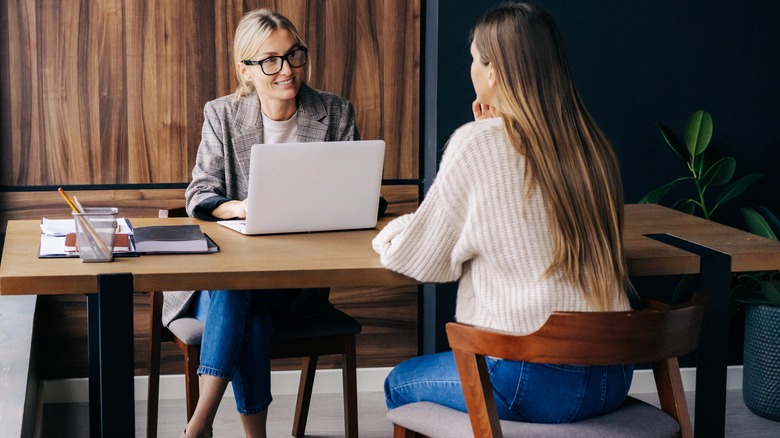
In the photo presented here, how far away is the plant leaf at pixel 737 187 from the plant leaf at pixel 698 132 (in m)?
0.18

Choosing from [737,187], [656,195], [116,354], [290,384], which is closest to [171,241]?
[116,354]

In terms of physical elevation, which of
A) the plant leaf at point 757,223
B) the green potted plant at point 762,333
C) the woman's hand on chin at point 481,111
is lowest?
the green potted plant at point 762,333

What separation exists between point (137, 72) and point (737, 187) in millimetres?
2219

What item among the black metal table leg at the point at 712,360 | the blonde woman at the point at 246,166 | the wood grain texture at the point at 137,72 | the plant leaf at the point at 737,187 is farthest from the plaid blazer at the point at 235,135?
the plant leaf at the point at 737,187

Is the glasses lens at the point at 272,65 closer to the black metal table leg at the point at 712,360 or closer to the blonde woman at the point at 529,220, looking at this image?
the blonde woman at the point at 529,220

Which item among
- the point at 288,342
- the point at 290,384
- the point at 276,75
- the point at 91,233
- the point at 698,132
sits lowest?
the point at 290,384

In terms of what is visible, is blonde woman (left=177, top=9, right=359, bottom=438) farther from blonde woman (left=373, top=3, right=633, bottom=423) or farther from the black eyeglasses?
blonde woman (left=373, top=3, right=633, bottom=423)

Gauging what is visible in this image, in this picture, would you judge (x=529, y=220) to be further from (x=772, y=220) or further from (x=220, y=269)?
(x=772, y=220)

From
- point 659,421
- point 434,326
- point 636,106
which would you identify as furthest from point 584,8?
point 659,421

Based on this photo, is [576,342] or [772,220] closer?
[576,342]

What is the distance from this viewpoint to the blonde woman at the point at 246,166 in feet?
8.34

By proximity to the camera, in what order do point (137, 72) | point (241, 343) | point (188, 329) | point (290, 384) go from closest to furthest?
point (241, 343), point (188, 329), point (137, 72), point (290, 384)

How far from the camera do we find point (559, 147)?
197 centimetres

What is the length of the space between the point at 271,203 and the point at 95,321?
2.22 feet
